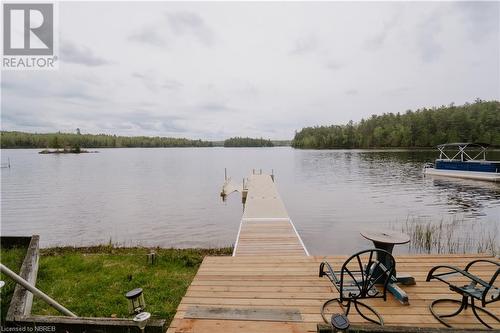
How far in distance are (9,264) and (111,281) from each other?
2.64 metres

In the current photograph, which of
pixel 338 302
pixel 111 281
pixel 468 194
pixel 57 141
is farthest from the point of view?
pixel 57 141

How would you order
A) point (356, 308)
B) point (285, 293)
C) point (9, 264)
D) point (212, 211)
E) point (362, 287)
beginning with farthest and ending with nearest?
1. point (212, 211)
2. point (9, 264)
3. point (285, 293)
4. point (362, 287)
5. point (356, 308)

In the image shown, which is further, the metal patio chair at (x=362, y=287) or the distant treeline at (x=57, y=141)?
the distant treeline at (x=57, y=141)

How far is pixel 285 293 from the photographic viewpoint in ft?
15.0

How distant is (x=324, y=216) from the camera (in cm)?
1611

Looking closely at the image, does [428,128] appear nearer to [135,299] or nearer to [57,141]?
[135,299]

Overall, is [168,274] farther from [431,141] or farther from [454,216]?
[431,141]

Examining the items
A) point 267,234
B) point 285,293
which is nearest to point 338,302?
point 285,293

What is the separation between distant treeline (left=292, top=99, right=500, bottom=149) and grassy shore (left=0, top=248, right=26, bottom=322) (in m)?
105

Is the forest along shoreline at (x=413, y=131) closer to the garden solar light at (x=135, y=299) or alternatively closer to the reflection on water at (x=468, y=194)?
the reflection on water at (x=468, y=194)

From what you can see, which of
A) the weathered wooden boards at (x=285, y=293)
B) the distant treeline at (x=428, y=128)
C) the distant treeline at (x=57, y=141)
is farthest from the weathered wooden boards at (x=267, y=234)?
the distant treeline at (x=57, y=141)

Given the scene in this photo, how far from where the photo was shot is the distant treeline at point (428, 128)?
83.6 m

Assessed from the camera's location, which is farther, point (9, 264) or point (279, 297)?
point (9, 264)

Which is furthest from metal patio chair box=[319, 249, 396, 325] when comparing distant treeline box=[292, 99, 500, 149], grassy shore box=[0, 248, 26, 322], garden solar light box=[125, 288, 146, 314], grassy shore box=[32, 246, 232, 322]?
distant treeline box=[292, 99, 500, 149]
